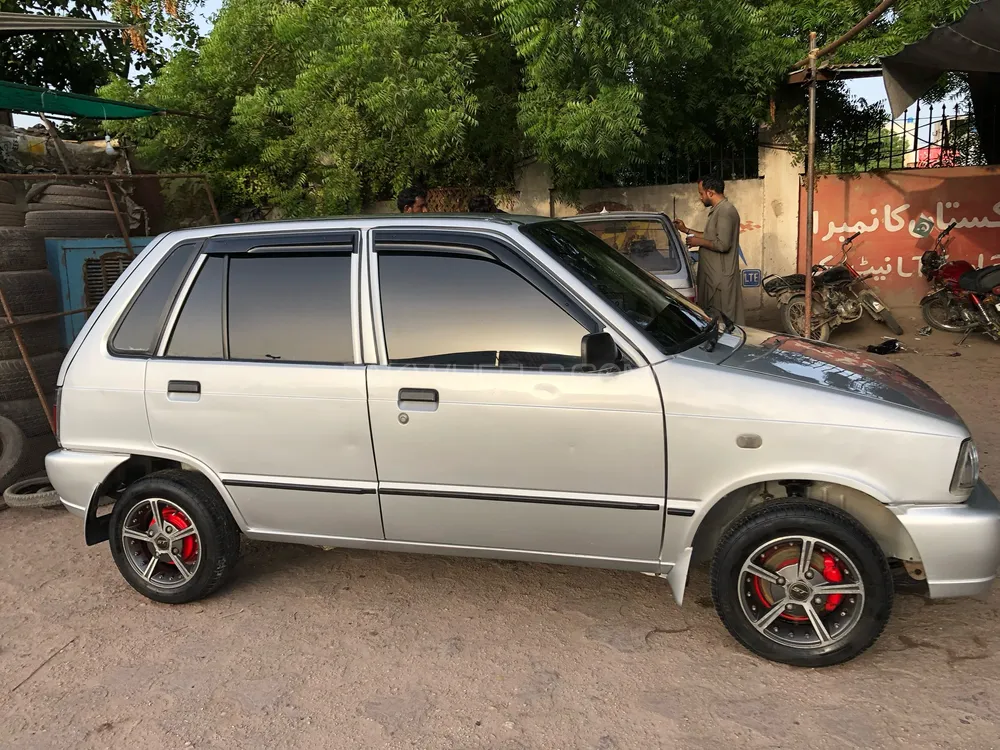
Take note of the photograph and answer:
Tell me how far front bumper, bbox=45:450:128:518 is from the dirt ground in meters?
0.53

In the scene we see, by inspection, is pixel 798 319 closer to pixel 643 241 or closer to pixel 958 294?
pixel 958 294

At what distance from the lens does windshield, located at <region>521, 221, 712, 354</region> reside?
328 cm

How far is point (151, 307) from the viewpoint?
3705mm

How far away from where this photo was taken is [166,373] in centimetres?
361

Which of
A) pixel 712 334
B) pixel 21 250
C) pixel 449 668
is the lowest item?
pixel 449 668

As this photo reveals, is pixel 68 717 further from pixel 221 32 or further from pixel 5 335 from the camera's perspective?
pixel 221 32

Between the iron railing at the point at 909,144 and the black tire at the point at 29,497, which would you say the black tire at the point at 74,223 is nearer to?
the black tire at the point at 29,497

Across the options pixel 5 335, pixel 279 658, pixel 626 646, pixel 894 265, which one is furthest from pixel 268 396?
pixel 894 265

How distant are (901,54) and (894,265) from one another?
3591 mm

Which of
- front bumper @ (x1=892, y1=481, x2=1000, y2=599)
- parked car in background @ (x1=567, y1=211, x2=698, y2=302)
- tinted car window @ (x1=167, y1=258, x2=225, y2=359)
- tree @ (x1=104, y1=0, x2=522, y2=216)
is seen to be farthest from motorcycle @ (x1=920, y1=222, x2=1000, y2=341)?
tinted car window @ (x1=167, y1=258, x2=225, y2=359)

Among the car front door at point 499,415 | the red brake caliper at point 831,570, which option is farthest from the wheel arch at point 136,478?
the red brake caliper at point 831,570

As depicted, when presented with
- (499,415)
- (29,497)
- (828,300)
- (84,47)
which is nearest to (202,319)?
(499,415)

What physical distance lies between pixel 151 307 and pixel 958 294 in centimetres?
898

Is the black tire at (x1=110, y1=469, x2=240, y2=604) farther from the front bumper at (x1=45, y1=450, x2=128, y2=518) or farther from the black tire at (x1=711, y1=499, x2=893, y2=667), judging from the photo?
the black tire at (x1=711, y1=499, x2=893, y2=667)
